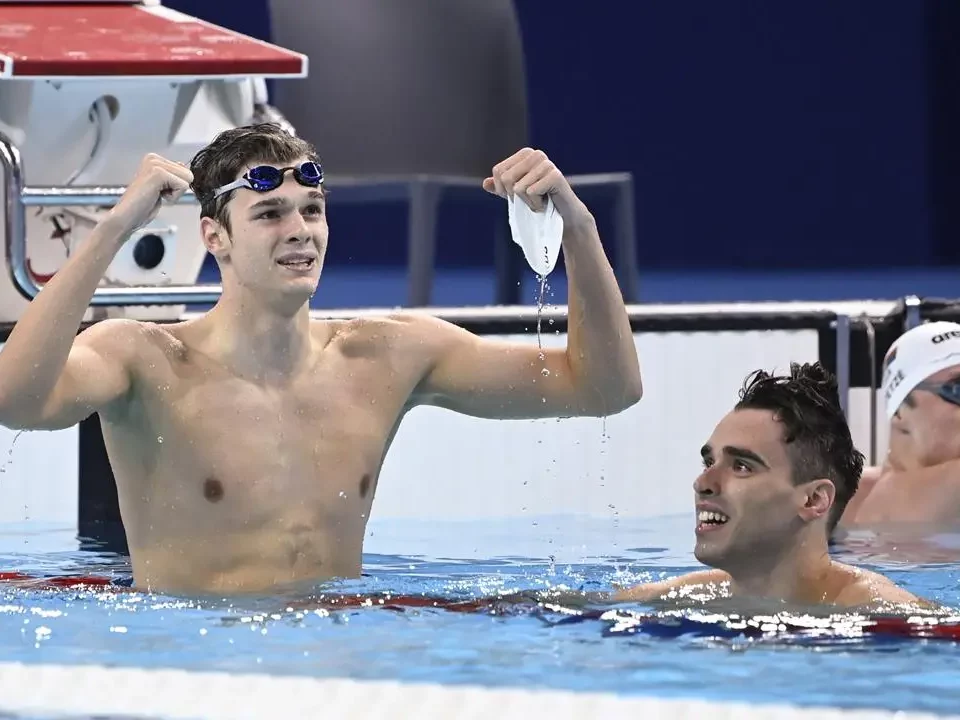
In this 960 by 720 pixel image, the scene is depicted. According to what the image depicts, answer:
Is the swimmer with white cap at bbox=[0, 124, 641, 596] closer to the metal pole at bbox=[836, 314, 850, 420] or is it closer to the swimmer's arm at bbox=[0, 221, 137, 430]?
the swimmer's arm at bbox=[0, 221, 137, 430]

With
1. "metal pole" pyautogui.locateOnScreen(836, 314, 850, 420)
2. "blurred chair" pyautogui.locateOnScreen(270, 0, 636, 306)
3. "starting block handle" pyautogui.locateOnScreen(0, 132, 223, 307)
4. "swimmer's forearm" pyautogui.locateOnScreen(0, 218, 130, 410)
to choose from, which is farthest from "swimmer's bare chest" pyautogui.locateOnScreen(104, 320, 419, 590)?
"blurred chair" pyautogui.locateOnScreen(270, 0, 636, 306)

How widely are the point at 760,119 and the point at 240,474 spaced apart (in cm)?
830

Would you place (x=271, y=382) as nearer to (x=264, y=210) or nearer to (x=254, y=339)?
(x=254, y=339)

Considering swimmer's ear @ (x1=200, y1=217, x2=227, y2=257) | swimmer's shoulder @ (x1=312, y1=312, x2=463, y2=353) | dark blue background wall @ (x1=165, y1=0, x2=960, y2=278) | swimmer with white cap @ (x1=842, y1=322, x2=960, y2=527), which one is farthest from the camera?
dark blue background wall @ (x1=165, y1=0, x2=960, y2=278)

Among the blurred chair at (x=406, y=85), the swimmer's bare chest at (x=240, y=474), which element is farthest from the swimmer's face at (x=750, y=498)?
the blurred chair at (x=406, y=85)

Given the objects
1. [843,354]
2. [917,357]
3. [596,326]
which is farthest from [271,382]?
[843,354]

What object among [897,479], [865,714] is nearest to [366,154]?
[897,479]

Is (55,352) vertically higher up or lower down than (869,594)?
higher up

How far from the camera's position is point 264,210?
3.28 meters

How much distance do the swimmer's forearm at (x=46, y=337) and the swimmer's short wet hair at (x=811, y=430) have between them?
1150mm

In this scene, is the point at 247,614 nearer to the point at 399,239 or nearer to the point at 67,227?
the point at 67,227

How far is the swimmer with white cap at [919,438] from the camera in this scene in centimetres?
458

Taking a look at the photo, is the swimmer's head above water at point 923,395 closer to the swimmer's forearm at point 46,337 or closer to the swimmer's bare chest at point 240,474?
the swimmer's bare chest at point 240,474

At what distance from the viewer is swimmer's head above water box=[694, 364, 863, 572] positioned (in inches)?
123
